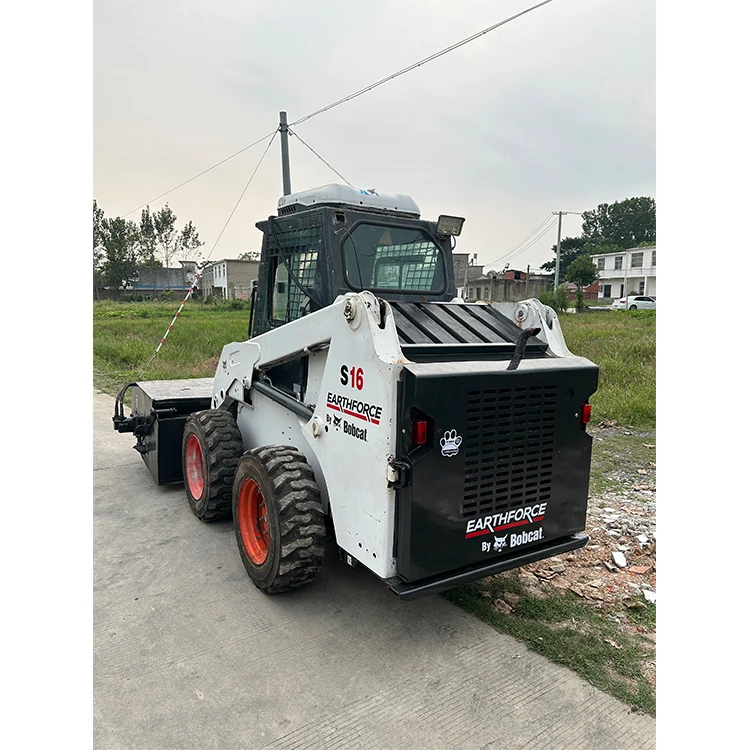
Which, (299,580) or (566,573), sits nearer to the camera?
(299,580)

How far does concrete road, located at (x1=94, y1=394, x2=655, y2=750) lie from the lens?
2576mm

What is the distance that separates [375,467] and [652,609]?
2.07 m

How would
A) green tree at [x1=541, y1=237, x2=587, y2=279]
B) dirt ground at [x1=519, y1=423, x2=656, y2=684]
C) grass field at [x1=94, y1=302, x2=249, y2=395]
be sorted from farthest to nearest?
green tree at [x1=541, y1=237, x2=587, y2=279] → grass field at [x1=94, y1=302, x2=249, y2=395] → dirt ground at [x1=519, y1=423, x2=656, y2=684]

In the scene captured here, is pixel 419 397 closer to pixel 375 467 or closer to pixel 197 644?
pixel 375 467

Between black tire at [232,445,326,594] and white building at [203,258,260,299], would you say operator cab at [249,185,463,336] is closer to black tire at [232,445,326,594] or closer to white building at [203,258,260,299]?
black tire at [232,445,326,594]

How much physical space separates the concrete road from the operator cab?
1953 mm

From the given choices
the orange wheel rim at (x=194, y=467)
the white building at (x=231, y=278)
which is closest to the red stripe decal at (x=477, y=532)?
Result: the orange wheel rim at (x=194, y=467)

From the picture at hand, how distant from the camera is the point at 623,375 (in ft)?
35.2

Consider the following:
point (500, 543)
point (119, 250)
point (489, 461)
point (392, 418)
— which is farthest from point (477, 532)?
point (119, 250)

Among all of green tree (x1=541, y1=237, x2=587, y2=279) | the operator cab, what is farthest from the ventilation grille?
green tree (x1=541, y1=237, x2=587, y2=279)

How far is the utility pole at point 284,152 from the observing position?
34.2 ft

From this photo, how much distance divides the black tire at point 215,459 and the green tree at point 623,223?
83425 mm

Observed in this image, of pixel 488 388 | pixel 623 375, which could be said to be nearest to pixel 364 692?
pixel 488 388

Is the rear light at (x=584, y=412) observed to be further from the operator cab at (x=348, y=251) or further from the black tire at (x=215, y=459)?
the black tire at (x=215, y=459)
